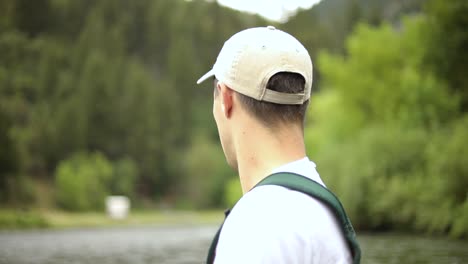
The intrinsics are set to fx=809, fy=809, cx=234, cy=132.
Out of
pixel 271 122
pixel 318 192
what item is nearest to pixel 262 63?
pixel 271 122

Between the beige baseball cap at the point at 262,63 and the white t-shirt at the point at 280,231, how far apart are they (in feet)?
0.87

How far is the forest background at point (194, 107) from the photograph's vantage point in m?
32.5

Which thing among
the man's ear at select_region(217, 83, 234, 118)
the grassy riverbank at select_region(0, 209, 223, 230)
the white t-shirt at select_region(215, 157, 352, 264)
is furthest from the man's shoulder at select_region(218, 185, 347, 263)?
the grassy riverbank at select_region(0, 209, 223, 230)

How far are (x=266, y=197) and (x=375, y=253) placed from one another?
20.3 meters

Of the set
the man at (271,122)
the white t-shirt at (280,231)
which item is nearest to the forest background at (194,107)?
the man at (271,122)

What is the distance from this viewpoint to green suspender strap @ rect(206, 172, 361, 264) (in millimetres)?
1665

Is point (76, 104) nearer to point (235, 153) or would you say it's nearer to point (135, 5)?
point (135, 5)

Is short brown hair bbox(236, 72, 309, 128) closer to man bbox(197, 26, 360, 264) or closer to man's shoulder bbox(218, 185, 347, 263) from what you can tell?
man bbox(197, 26, 360, 264)

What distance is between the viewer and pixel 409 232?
33.1 metres

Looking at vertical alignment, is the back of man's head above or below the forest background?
below

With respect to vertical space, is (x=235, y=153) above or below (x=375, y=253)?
above

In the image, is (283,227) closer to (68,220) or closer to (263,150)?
(263,150)

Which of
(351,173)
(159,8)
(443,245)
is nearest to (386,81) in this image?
(351,173)

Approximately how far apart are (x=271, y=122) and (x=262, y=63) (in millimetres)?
143
